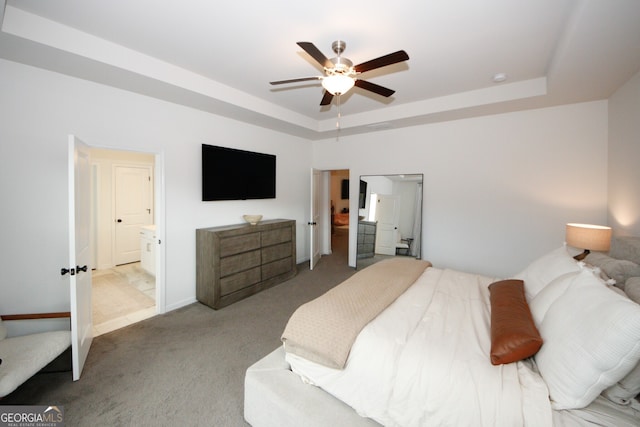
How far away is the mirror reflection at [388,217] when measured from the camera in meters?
4.29

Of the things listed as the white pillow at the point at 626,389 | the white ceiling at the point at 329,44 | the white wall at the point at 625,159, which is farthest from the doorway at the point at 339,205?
the white pillow at the point at 626,389

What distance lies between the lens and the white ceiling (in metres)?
1.82

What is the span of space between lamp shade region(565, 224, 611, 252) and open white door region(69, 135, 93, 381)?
446 centimetres

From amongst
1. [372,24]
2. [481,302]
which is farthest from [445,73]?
[481,302]

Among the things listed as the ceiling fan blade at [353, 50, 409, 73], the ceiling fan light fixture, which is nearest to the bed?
the ceiling fan light fixture

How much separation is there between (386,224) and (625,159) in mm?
2849

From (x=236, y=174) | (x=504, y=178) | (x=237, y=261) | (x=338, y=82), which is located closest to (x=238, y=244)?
(x=237, y=261)

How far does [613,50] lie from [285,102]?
10.8 ft

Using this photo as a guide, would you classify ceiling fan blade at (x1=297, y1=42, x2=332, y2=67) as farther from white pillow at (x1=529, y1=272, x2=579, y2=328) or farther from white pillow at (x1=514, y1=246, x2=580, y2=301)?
white pillow at (x1=514, y1=246, x2=580, y2=301)

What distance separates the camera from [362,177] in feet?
15.9

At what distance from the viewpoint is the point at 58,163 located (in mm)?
2402

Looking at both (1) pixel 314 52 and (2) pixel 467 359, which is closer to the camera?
(2) pixel 467 359

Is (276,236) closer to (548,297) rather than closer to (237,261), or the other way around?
(237,261)

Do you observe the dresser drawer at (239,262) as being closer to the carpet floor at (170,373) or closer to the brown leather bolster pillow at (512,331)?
the carpet floor at (170,373)
